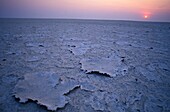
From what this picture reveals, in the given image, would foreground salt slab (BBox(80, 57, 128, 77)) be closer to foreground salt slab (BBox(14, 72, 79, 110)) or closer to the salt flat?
the salt flat

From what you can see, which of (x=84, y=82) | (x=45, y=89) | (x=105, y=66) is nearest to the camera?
(x=45, y=89)

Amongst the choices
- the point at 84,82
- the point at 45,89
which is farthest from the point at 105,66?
the point at 45,89

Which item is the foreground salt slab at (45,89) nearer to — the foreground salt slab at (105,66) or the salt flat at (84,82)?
the salt flat at (84,82)

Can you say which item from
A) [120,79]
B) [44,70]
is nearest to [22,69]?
[44,70]

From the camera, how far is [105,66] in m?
2.00

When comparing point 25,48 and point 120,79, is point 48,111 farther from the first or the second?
point 25,48

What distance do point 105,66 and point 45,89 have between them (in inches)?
33.2

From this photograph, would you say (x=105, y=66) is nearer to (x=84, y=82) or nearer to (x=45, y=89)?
(x=84, y=82)

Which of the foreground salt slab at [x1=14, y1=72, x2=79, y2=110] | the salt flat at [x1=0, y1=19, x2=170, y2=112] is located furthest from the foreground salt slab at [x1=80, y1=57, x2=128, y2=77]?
the foreground salt slab at [x1=14, y1=72, x2=79, y2=110]

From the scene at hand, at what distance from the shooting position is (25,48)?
2.89 meters

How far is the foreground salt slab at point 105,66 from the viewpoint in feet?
6.08

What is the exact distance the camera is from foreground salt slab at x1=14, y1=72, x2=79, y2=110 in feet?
4.28

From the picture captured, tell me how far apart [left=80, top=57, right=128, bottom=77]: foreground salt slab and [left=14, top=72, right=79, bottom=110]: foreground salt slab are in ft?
1.26

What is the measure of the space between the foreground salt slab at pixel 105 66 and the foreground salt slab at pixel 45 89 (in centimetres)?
38
